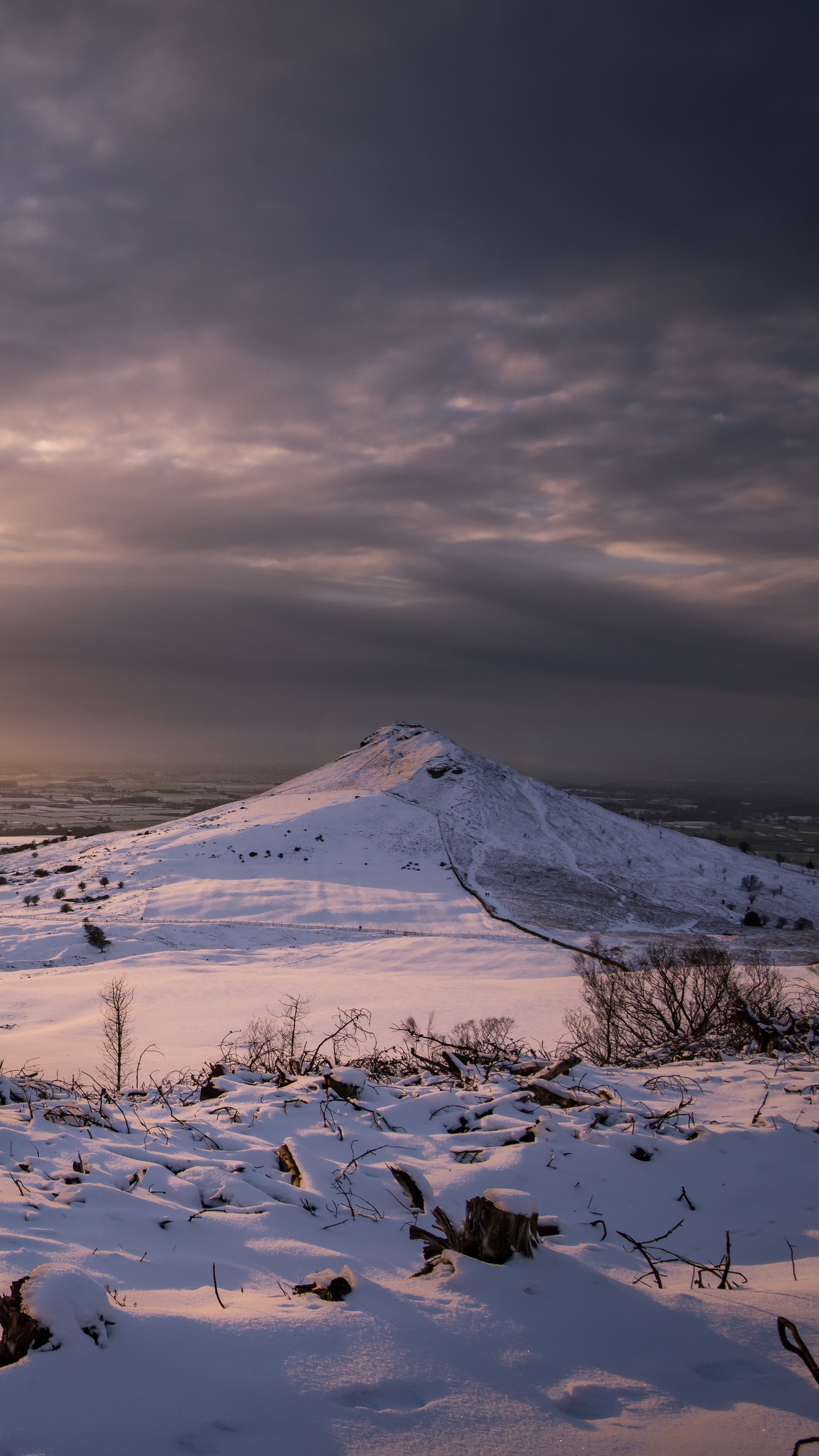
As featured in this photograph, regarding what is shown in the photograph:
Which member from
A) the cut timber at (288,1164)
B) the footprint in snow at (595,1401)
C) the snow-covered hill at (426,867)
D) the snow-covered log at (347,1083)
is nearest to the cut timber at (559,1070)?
the snow-covered log at (347,1083)

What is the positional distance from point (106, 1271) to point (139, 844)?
79309 millimetres

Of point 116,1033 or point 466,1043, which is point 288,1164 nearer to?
point 466,1043

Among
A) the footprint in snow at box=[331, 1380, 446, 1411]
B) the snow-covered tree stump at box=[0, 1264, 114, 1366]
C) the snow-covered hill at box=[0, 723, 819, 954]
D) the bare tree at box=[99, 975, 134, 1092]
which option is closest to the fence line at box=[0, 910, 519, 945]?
the snow-covered hill at box=[0, 723, 819, 954]

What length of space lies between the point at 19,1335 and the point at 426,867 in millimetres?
70622

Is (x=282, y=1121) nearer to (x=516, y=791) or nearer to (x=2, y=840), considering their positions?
(x=516, y=791)

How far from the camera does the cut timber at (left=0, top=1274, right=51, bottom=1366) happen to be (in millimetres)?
2664

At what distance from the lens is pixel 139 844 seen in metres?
76.8

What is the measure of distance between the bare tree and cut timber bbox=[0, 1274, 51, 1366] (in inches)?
609

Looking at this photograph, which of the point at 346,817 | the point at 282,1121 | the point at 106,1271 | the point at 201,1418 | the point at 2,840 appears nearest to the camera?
the point at 201,1418

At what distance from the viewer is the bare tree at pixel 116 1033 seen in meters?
20.9

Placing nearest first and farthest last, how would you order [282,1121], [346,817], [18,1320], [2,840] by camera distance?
[18,1320] → [282,1121] → [346,817] → [2,840]

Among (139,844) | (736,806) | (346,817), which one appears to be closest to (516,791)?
(346,817)

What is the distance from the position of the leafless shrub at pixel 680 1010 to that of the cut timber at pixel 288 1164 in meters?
6.72

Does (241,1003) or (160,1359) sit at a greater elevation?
(160,1359)
